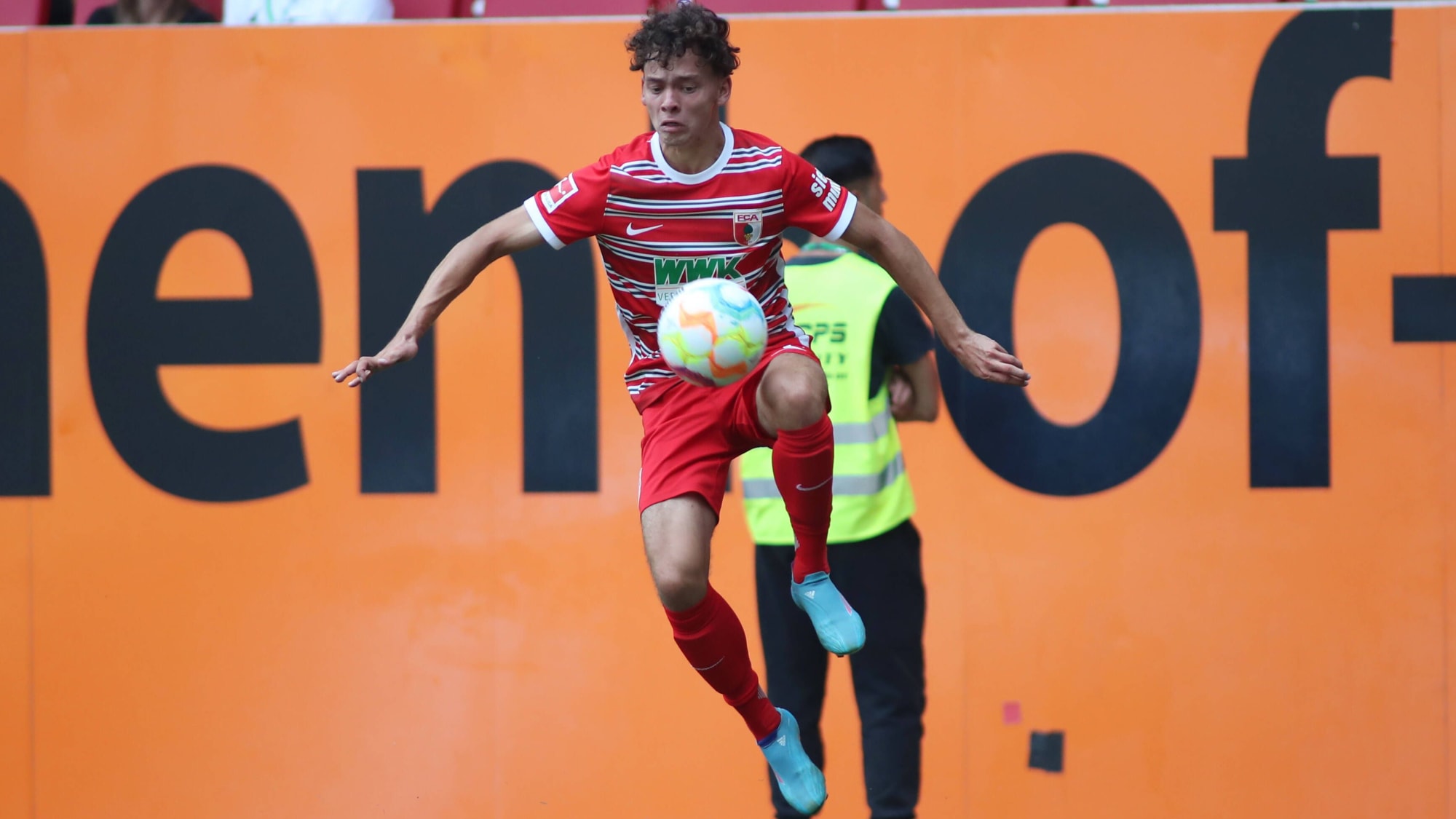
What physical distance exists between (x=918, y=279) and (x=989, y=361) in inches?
9.7

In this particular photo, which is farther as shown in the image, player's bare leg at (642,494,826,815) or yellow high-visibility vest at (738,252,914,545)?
yellow high-visibility vest at (738,252,914,545)

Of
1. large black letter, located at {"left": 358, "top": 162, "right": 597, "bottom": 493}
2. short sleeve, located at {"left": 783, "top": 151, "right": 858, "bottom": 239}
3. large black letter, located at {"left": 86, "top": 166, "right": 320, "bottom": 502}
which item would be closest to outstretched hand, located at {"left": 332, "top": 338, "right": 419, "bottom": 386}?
short sleeve, located at {"left": 783, "top": 151, "right": 858, "bottom": 239}

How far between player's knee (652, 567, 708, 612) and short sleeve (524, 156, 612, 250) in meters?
0.75

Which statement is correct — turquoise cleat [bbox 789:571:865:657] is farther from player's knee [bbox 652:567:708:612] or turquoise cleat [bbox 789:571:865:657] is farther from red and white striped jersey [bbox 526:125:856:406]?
red and white striped jersey [bbox 526:125:856:406]

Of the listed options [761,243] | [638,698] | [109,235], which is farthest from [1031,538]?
[109,235]

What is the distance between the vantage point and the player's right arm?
2807 mm

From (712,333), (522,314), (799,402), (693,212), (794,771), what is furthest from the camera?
(522,314)

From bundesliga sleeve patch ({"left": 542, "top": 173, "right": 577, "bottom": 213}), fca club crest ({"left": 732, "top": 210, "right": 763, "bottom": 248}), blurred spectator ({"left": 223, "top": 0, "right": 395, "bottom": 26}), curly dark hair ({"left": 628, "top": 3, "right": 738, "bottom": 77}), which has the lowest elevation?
fca club crest ({"left": 732, "top": 210, "right": 763, "bottom": 248})

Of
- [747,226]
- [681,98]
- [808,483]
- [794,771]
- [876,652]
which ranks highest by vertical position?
[681,98]

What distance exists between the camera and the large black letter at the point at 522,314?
4.32 metres

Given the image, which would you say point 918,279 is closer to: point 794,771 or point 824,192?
point 824,192

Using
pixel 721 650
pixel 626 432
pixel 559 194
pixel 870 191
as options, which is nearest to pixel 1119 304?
pixel 870 191

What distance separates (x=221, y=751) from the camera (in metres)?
4.42

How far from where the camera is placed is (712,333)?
8.59 ft
